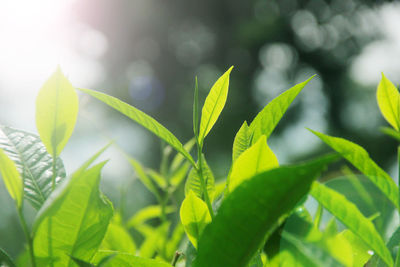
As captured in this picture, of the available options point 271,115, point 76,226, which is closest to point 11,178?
point 76,226

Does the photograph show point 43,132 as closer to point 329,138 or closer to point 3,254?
point 3,254

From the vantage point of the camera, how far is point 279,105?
22cm

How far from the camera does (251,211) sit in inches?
5.6

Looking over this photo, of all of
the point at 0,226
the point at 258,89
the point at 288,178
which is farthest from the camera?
the point at 258,89

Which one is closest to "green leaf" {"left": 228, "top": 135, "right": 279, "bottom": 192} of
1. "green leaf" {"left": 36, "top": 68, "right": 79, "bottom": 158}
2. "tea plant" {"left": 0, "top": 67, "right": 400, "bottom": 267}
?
"tea plant" {"left": 0, "top": 67, "right": 400, "bottom": 267}

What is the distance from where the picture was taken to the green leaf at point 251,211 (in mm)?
133

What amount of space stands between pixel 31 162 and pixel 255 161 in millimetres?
144

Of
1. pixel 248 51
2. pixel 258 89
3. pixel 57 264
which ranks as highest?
pixel 57 264

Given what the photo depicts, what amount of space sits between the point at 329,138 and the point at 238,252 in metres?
0.09

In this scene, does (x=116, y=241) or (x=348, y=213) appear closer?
(x=348, y=213)

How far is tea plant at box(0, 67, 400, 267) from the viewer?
141mm

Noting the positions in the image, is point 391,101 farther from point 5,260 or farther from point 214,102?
point 5,260

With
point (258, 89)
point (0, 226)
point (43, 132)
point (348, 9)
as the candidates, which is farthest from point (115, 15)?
point (43, 132)

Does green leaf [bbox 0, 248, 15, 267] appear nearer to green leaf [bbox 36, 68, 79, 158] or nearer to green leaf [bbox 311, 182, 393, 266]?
green leaf [bbox 36, 68, 79, 158]
